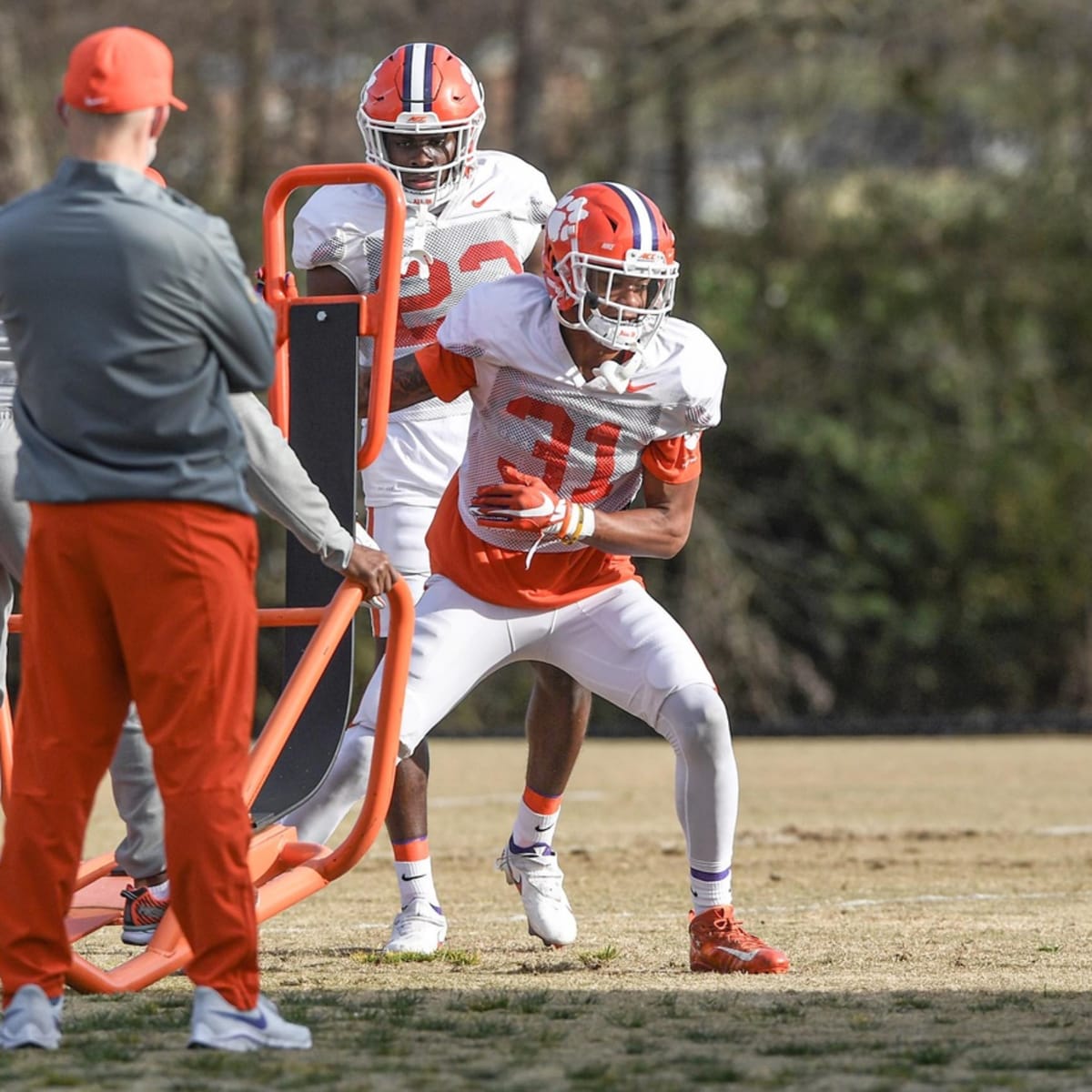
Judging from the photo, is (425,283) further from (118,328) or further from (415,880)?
(118,328)

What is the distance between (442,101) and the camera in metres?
5.84

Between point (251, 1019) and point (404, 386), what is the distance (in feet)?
6.47

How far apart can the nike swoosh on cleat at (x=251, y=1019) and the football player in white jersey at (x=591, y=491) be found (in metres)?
1.27

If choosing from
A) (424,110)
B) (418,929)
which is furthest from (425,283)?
(418,929)

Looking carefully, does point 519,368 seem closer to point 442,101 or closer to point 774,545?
point 442,101

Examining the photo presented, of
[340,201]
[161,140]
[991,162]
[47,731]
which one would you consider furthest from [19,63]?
[47,731]

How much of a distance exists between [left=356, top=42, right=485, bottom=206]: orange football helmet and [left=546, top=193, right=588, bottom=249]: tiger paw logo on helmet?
2.15 ft

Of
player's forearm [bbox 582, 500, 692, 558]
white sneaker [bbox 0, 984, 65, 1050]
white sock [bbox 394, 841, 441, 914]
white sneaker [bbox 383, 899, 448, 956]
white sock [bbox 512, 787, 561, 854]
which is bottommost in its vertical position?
white sneaker [bbox 383, 899, 448, 956]

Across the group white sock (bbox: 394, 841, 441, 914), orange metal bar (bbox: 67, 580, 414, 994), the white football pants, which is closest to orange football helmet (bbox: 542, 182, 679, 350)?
the white football pants

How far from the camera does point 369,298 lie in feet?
17.1

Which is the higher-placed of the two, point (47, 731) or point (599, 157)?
point (599, 157)

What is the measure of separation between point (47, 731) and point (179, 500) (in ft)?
1.61

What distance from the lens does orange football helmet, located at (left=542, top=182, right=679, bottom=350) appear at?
5.18 m

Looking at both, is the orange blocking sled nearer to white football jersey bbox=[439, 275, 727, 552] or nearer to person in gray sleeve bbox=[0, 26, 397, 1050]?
white football jersey bbox=[439, 275, 727, 552]
